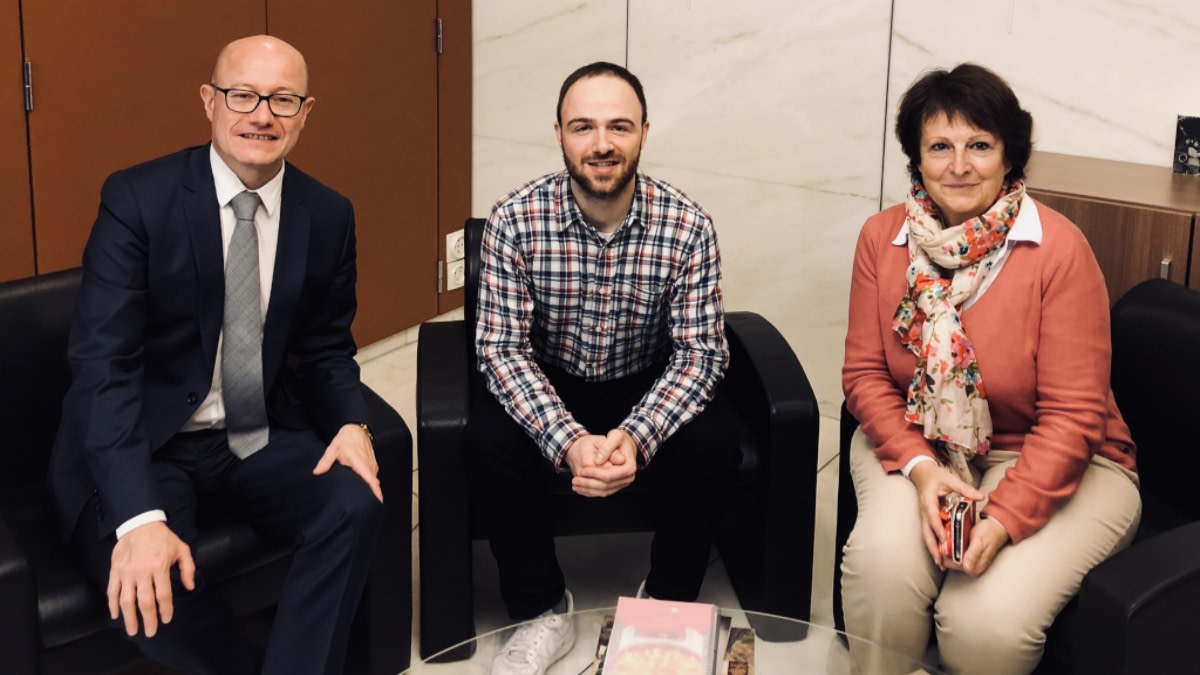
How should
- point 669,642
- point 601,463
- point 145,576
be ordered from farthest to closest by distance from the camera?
point 601,463 < point 145,576 < point 669,642

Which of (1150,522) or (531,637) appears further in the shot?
(1150,522)

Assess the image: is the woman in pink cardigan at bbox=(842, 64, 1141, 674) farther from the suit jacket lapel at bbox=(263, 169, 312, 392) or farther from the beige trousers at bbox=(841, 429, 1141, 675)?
the suit jacket lapel at bbox=(263, 169, 312, 392)

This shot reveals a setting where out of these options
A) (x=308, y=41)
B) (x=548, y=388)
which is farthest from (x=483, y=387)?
(x=308, y=41)

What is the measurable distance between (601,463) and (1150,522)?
3.58ft

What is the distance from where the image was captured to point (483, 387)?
2.98 meters

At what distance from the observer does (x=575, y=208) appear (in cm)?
289

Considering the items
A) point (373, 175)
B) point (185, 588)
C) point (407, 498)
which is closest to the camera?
point (185, 588)

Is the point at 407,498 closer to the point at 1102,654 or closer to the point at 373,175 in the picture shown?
the point at 1102,654

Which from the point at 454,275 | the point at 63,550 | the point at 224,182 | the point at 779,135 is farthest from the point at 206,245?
the point at 454,275

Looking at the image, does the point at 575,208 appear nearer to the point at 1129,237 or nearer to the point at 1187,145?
the point at 1129,237

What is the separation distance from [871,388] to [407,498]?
0.96 metres

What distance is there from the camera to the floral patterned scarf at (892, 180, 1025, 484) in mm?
2598

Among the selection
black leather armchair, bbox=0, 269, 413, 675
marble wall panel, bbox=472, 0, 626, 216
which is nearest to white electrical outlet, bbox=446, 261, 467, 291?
marble wall panel, bbox=472, 0, 626, 216

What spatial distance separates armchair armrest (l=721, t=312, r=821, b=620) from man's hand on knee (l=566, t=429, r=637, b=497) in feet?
0.99
